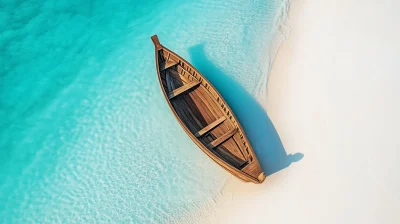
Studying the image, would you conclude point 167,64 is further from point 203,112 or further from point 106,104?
point 106,104

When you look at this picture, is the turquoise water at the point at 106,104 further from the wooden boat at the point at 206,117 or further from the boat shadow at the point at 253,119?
the wooden boat at the point at 206,117

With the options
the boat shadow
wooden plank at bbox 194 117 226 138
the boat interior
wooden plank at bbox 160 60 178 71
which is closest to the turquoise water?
the boat shadow

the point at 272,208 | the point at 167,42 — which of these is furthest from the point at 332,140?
the point at 167,42

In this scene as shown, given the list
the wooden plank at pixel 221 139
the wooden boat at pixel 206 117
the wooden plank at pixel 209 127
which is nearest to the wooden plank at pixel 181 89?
the wooden boat at pixel 206 117

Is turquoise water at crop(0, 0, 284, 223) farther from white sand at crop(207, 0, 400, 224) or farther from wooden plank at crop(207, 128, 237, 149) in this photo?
white sand at crop(207, 0, 400, 224)

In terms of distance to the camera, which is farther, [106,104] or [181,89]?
[106,104]

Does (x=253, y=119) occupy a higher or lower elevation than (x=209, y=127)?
lower

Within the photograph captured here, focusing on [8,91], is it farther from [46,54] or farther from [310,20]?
[310,20]

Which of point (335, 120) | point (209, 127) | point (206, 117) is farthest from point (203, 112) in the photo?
point (335, 120)
